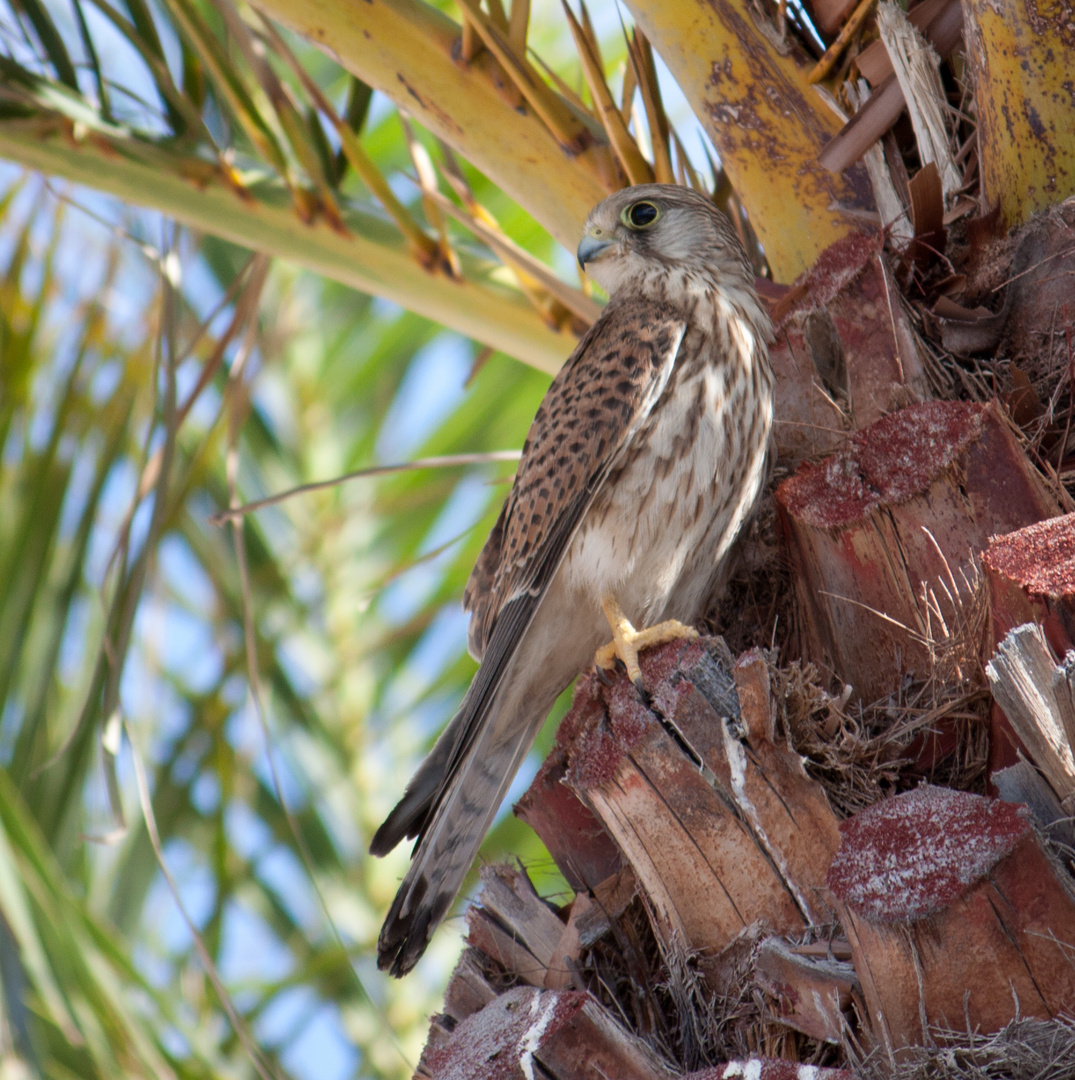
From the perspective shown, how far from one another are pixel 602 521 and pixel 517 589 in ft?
0.73

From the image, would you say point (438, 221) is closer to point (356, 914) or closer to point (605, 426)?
point (605, 426)

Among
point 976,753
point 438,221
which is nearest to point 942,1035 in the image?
point 976,753

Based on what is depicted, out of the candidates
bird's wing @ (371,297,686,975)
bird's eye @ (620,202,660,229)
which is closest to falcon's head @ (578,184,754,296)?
bird's eye @ (620,202,660,229)

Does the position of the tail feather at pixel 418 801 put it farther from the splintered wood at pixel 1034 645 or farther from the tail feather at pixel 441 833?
the splintered wood at pixel 1034 645

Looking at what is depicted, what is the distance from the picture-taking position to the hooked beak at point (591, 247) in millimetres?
2744

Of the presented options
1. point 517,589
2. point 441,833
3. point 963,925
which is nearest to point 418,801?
point 441,833

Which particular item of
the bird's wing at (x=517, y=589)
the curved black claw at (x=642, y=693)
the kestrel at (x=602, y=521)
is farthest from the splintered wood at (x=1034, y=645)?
the bird's wing at (x=517, y=589)

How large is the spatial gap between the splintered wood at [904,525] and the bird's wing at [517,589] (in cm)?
62

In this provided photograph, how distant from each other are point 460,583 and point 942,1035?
231 cm

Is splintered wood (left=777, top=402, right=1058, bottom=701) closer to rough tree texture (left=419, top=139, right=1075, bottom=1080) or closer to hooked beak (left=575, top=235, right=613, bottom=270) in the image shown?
rough tree texture (left=419, top=139, right=1075, bottom=1080)

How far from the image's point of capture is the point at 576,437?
249 centimetres

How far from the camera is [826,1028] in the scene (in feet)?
4.94

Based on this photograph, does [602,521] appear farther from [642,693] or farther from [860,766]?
[860,766]

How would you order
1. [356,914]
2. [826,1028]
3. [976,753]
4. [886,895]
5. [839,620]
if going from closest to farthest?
[886,895], [826,1028], [976,753], [839,620], [356,914]
